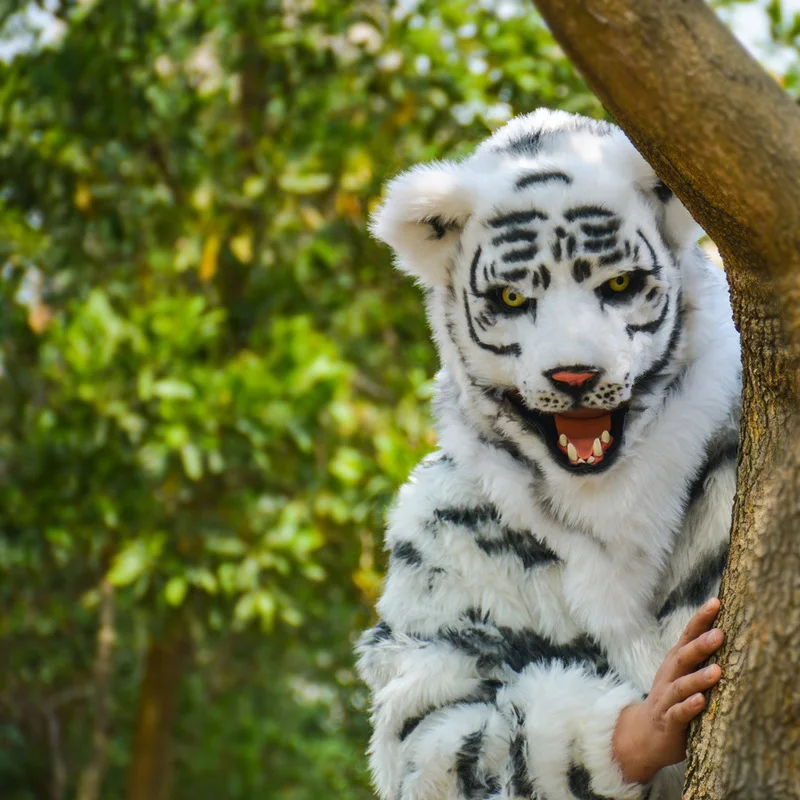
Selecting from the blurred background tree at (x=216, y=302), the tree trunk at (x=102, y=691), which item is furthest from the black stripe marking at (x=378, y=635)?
the tree trunk at (x=102, y=691)

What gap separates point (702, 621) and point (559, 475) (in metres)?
0.46

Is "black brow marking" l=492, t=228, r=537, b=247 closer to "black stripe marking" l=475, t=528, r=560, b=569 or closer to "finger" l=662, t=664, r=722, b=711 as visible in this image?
"black stripe marking" l=475, t=528, r=560, b=569

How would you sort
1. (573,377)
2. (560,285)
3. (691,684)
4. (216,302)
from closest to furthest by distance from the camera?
(691,684) → (573,377) → (560,285) → (216,302)

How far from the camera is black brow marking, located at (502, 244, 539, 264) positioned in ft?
6.47

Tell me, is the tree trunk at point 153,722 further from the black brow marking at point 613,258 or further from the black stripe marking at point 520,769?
the black brow marking at point 613,258

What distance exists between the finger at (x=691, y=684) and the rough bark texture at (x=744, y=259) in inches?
0.8

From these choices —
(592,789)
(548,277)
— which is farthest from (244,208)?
(592,789)

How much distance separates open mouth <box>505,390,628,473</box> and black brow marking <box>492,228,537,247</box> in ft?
1.08

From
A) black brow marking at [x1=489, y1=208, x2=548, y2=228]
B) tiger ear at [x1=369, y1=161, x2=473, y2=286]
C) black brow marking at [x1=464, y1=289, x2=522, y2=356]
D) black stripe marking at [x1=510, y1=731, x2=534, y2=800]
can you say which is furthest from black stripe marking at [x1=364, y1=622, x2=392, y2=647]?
black brow marking at [x1=489, y1=208, x2=548, y2=228]

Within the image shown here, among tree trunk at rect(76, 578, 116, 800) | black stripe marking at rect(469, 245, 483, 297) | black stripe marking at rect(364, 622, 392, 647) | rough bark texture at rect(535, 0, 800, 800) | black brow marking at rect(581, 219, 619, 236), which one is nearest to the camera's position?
rough bark texture at rect(535, 0, 800, 800)

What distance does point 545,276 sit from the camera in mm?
1957

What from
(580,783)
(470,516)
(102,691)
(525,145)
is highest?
(102,691)

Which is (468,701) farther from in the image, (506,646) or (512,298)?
(512,298)

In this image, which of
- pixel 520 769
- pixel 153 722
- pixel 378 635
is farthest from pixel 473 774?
pixel 153 722
